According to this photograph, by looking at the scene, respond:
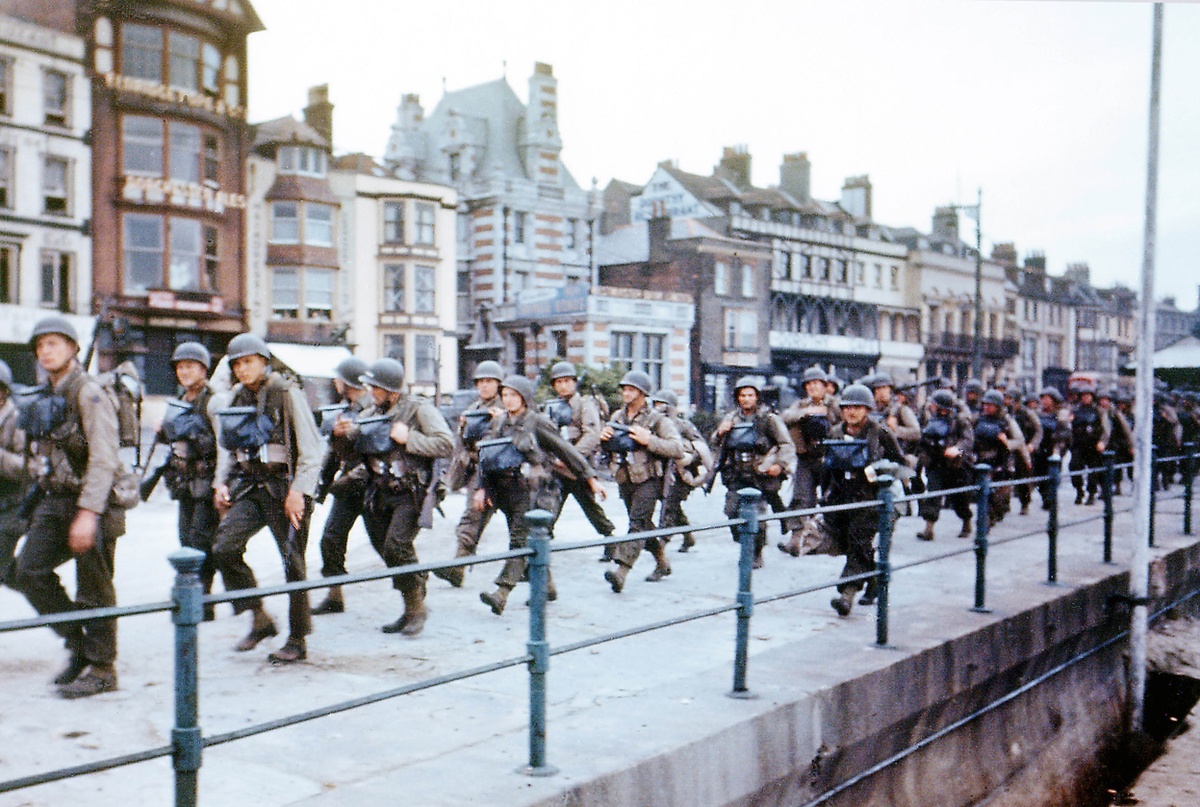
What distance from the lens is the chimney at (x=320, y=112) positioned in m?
36.9

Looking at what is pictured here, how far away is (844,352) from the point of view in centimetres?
5572

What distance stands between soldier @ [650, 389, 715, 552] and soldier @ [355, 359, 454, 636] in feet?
10.4

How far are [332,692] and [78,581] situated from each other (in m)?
1.35

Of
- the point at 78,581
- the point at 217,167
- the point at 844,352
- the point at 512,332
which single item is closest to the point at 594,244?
the point at 512,332

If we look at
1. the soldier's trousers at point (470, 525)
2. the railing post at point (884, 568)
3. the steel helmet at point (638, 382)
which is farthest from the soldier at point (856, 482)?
the soldier's trousers at point (470, 525)

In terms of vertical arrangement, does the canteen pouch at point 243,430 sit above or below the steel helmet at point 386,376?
below

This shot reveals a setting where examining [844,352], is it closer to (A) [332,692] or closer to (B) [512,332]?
(B) [512,332]

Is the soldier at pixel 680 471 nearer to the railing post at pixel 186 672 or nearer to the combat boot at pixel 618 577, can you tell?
the combat boot at pixel 618 577

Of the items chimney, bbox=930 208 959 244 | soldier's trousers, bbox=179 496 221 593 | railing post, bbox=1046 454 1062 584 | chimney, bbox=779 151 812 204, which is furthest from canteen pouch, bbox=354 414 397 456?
chimney, bbox=930 208 959 244

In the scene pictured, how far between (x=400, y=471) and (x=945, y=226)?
6496cm

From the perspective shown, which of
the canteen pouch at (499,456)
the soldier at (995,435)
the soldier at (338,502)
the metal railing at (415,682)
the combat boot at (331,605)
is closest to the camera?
the metal railing at (415,682)

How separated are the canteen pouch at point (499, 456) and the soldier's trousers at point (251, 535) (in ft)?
5.32

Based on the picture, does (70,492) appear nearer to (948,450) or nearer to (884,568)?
(884,568)

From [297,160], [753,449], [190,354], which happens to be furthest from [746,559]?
[297,160]
